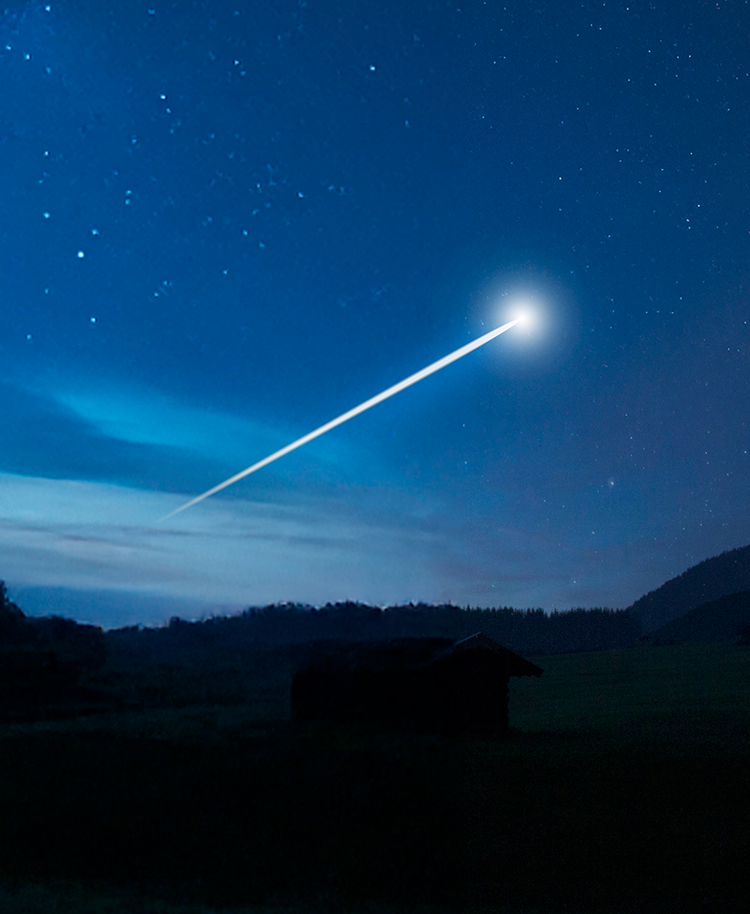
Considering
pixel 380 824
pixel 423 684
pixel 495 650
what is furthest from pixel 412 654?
pixel 380 824

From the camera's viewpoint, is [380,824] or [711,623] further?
[711,623]

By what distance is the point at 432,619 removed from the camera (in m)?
78.2

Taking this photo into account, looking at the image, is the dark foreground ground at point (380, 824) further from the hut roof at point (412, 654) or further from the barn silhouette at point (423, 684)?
the hut roof at point (412, 654)

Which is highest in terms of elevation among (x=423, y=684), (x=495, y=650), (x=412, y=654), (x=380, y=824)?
(x=495, y=650)

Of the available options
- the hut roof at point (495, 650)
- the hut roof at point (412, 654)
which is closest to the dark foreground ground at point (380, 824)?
the hut roof at point (495, 650)

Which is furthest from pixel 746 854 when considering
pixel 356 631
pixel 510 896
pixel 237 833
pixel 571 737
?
pixel 356 631

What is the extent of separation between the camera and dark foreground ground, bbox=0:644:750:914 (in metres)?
10.9

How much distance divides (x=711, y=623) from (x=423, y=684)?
72429mm

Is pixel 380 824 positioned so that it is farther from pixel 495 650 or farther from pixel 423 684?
pixel 495 650

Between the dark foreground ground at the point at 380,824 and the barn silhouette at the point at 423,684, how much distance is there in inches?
63.1

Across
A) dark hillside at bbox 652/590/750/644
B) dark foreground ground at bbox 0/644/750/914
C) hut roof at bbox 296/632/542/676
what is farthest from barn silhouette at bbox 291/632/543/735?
dark hillside at bbox 652/590/750/644

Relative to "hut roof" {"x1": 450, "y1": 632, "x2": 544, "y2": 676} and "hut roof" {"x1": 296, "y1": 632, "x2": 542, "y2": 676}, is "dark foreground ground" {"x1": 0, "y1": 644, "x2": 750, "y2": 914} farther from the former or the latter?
"hut roof" {"x1": 296, "y1": 632, "x2": 542, "y2": 676}

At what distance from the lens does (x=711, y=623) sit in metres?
88.6

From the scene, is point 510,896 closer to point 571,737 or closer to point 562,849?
point 562,849
